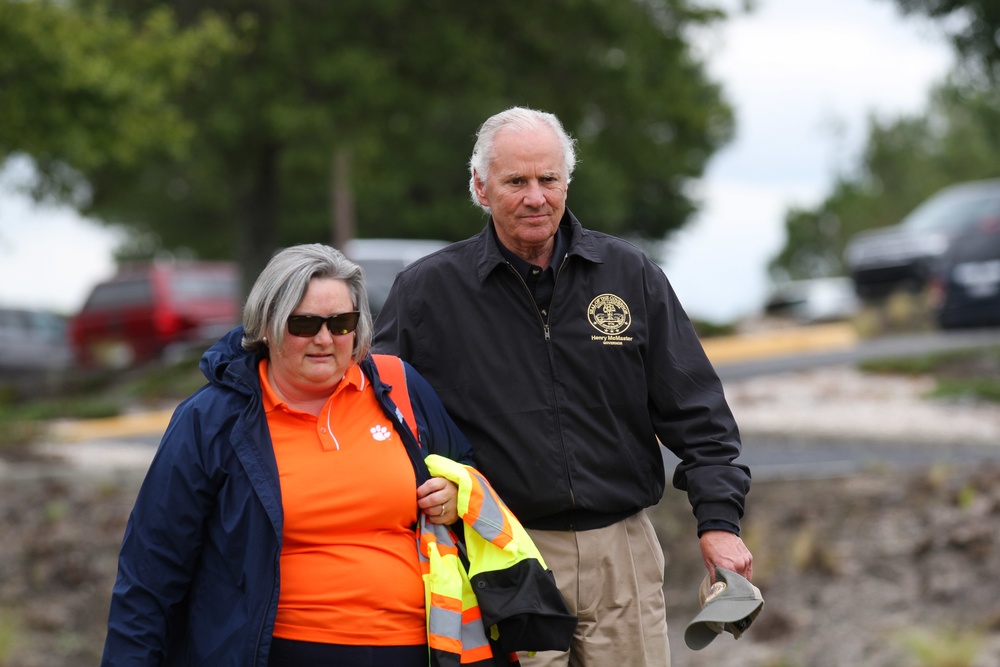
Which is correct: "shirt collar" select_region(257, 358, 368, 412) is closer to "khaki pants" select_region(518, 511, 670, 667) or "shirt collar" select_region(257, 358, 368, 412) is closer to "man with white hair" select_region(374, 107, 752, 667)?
"man with white hair" select_region(374, 107, 752, 667)

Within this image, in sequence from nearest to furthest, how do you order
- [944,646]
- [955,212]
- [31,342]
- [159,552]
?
[159,552] → [944,646] → [955,212] → [31,342]

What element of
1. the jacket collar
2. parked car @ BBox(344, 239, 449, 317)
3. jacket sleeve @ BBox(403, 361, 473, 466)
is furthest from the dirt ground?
parked car @ BBox(344, 239, 449, 317)

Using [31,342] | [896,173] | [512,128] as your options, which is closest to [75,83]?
[512,128]

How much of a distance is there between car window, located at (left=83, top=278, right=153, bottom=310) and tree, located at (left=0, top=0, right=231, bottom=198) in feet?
26.0

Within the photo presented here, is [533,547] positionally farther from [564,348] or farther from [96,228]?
[96,228]

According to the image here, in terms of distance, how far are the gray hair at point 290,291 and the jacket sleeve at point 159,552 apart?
0.32m

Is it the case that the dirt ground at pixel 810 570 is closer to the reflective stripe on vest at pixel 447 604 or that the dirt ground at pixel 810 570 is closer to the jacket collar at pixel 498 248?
the jacket collar at pixel 498 248

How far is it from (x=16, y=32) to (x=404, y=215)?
Result: 2300 cm

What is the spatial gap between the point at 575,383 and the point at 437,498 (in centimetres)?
56

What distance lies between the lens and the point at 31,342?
2433 centimetres

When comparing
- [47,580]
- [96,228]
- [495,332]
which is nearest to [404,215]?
[96,228]

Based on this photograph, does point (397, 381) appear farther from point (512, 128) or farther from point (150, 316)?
point (150, 316)

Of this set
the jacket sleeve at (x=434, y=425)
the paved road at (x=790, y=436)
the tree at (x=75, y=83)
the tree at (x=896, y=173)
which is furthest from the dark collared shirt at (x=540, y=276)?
the tree at (x=896, y=173)

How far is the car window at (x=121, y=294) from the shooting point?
2022 centimetres
